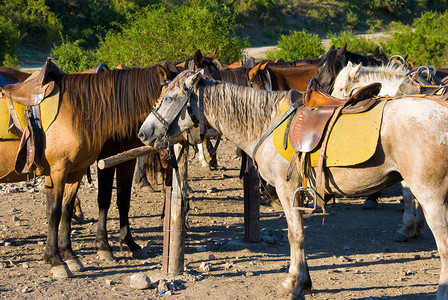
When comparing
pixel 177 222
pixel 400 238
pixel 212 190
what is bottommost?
pixel 212 190

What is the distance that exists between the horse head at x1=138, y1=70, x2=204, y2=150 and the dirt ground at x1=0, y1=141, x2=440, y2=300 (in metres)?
1.35


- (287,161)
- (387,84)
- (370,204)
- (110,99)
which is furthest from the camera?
(370,204)

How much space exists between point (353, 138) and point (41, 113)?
116 inches

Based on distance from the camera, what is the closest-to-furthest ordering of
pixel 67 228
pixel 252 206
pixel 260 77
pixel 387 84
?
pixel 67 228
pixel 387 84
pixel 252 206
pixel 260 77

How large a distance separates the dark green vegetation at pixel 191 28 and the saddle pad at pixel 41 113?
7.09 metres

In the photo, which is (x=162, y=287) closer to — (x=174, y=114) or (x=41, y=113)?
(x=174, y=114)

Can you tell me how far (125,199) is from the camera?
6.14 m

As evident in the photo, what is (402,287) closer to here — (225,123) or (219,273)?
(219,273)

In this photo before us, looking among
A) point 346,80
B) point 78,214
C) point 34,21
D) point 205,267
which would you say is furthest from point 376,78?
point 34,21

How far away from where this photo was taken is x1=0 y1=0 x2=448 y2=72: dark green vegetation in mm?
12648

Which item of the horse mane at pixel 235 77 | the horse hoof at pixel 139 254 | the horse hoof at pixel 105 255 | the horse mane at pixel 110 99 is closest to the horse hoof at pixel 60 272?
the horse hoof at pixel 105 255

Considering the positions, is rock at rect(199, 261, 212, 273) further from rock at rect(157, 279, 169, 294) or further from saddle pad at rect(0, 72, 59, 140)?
saddle pad at rect(0, 72, 59, 140)

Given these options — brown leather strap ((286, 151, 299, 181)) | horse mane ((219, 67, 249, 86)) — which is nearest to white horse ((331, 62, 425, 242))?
horse mane ((219, 67, 249, 86))

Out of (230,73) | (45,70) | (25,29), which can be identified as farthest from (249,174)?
(25,29)
